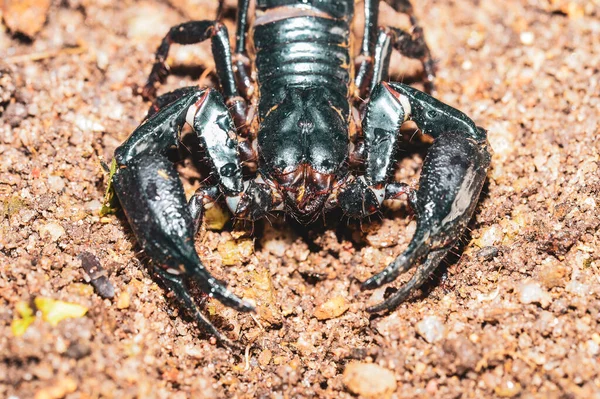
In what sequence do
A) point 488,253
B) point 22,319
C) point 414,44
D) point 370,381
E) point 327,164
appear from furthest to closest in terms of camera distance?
point 414,44 < point 488,253 < point 327,164 < point 370,381 < point 22,319

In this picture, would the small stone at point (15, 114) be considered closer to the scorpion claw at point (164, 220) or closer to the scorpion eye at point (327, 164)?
the scorpion claw at point (164, 220)

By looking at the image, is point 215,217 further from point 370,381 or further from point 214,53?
point 370,381

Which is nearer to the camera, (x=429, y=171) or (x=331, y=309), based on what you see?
(x=429, y=171)

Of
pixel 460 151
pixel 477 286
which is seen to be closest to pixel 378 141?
pixel 460 151

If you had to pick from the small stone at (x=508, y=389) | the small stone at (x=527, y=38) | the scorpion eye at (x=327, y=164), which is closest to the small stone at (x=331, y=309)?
the scorpion eye at (x=327, y=164)

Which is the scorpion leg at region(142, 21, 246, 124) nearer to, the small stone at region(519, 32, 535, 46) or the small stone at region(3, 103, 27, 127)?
the small stone at region(3, 103, 27, 127)

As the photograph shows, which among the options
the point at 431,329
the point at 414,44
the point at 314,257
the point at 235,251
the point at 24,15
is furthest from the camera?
the point at 24,15

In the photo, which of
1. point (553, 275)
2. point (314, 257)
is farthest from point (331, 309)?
point (553, 275)

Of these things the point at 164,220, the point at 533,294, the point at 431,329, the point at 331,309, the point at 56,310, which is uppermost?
the point at 164,220
